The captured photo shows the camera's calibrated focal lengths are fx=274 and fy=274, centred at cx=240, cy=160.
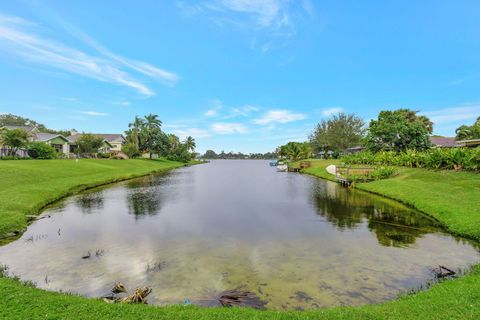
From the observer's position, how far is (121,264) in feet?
38.3

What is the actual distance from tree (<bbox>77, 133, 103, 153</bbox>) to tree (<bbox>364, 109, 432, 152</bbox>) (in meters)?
68.2

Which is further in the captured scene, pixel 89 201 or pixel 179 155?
pixel 179 155

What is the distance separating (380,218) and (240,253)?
40.7ft

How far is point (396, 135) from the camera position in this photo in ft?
191

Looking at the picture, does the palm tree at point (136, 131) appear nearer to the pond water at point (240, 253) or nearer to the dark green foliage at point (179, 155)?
the dark green foliage at point (179, 155)

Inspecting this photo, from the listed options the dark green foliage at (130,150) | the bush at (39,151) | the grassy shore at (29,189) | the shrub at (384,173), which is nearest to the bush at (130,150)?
the dark green foliage at (130,150)

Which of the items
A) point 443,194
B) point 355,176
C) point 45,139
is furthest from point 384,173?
point 45,139

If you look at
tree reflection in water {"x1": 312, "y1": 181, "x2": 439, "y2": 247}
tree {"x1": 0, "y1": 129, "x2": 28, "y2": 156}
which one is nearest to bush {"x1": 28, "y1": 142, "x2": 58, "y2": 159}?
tree {"x1": 0, "y1": 129, "x2": 28, "y2": 156}

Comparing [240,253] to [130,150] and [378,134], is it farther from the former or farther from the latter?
[130,150]

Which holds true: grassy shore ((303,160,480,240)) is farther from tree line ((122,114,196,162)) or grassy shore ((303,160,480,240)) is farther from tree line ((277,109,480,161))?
tree line ((122,114,196,162))

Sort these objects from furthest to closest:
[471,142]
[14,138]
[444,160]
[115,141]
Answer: [115,141], [14,138], [471,142], [444,160]

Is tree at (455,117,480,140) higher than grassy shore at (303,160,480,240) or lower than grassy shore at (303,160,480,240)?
higher

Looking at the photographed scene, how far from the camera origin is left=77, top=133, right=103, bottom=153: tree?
70562 mm

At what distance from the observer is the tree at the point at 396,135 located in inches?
2245
